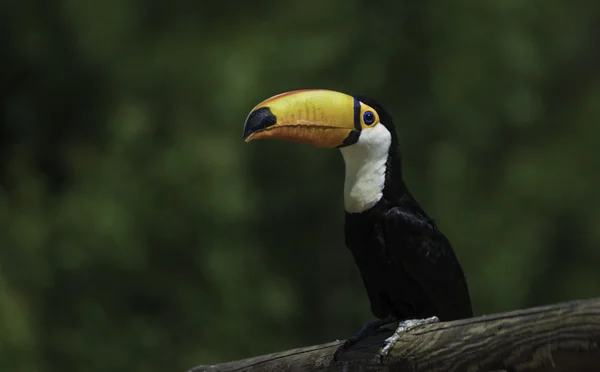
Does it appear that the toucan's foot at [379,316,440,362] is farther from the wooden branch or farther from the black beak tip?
the black beak tip

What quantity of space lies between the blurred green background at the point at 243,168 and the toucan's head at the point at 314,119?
272 centimetres

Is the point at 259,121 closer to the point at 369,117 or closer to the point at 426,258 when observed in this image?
the point at 369,117

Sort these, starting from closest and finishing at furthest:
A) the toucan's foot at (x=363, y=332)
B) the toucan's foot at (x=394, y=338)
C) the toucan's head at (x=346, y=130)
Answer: the toucan's foot at (x=394, y=338), the toucan's foot at (x=363, y=332), the toucan's head at (x=346, y=130)

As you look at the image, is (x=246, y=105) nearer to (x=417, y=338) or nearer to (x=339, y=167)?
(x=339, y=167)

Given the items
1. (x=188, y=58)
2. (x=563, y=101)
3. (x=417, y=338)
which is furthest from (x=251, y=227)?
(x=417, y=338)

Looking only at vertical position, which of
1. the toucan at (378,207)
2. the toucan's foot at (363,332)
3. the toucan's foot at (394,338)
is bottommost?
the toucan's foot at (363,332)

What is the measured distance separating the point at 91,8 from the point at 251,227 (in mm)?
1518

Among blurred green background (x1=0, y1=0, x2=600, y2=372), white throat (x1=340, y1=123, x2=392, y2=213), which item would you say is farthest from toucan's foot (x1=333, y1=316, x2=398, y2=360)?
blurred green background (x1=0, y1=0, x2=600, y2=372)

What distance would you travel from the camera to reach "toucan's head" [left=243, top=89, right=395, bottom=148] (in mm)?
2158

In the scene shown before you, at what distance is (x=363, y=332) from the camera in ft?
7.13

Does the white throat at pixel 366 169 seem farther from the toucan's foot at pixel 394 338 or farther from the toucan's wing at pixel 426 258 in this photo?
the toucan's foot at pixel 394 338

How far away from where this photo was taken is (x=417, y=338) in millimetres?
1867

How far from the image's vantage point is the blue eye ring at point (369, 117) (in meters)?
2.25

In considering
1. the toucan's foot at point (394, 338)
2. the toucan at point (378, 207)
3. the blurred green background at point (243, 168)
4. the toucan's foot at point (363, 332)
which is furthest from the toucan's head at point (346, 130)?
the blurred green background at point (243, 168)
